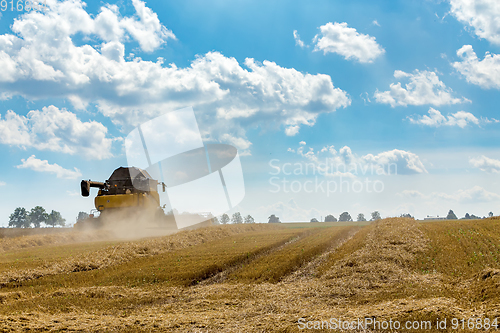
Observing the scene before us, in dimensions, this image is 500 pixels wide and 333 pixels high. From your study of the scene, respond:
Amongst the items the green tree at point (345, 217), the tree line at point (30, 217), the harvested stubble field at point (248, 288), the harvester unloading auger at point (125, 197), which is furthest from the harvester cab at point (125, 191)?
the green tree at point (345, 217)

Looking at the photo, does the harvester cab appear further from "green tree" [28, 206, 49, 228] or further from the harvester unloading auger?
"green tree" [28, 206, 49, 228]

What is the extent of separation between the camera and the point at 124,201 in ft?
104

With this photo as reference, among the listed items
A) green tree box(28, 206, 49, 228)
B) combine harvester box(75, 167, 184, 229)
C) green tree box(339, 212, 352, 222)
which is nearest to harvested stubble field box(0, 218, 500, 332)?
combine harvester box(75, 167, 184, 229)

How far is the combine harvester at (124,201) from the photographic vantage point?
3148cm

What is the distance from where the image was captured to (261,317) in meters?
9.30

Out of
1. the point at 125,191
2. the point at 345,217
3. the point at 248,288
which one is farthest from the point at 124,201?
the point at 345,217

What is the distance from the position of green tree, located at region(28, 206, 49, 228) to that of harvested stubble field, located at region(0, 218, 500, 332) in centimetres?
10218

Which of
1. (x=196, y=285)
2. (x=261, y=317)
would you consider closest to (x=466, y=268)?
(x=261, y=317)

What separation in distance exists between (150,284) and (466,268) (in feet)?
44.3

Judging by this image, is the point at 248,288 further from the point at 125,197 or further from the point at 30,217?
the point at 30,217

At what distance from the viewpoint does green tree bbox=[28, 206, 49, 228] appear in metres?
104

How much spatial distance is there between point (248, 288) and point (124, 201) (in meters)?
22.7

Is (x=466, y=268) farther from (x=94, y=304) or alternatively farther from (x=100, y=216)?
(x=100, y=216)

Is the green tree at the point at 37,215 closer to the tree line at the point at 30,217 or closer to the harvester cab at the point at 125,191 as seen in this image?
the tree line at the point at 30,217
